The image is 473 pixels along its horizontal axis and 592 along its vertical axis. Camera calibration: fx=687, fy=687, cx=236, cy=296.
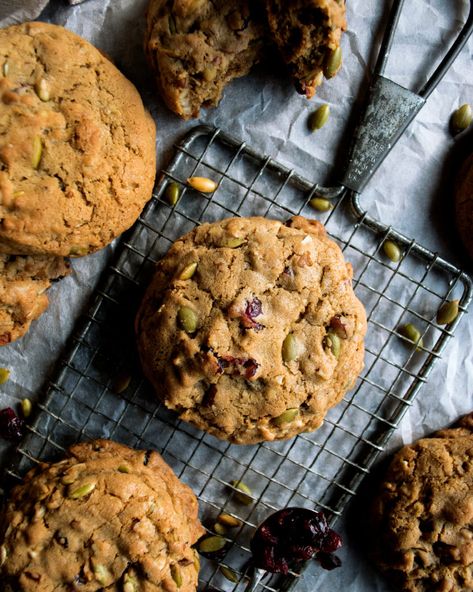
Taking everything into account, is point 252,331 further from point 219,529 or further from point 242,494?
point 219,529

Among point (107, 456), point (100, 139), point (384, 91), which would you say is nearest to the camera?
point (100, 139)

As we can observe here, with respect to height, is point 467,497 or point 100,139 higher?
point 100,139

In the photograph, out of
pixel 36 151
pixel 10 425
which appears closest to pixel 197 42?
pixel 36 151

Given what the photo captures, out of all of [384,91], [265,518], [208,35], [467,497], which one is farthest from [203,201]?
[467,497]

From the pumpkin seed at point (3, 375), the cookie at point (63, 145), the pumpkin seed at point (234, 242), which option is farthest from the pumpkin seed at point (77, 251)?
the pumpkin seed at point (3, 375)

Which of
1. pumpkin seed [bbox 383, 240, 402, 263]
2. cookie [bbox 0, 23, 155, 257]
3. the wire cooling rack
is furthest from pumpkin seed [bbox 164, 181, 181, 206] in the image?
pumpkin seed [bbox 383, 240, 402, 263]

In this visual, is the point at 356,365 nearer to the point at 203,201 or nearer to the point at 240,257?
the point at 240,257

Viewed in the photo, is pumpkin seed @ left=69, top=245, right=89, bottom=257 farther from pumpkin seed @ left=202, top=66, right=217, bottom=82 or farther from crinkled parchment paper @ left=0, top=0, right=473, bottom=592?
pumpkin seed @ left=202, top=66, right=217, bottom=82
